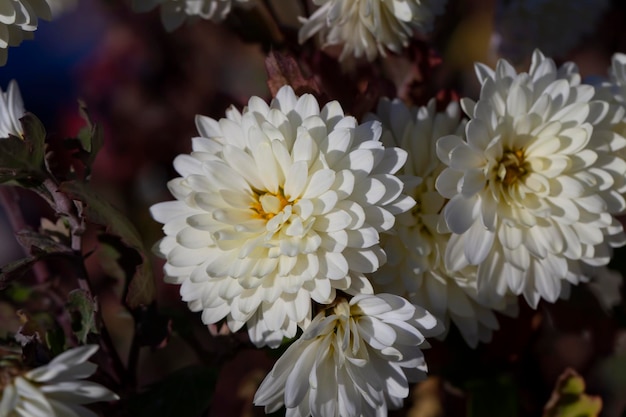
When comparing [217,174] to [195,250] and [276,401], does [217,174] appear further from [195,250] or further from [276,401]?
[276,401]

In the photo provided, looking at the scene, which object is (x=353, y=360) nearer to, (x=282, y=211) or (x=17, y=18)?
(x=282, y=211)

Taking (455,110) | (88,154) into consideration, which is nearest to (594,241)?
(455,110)

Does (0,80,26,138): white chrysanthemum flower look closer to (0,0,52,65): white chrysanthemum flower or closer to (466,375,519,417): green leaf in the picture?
(0,0,52,65): white chrysanthemum flower

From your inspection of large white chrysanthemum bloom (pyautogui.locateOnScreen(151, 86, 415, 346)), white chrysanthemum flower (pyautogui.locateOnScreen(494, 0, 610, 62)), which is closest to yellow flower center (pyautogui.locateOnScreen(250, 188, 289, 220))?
large white chrysanthemum bloom (pyautogui.locateOnScreen(151, 86, 415, 346))

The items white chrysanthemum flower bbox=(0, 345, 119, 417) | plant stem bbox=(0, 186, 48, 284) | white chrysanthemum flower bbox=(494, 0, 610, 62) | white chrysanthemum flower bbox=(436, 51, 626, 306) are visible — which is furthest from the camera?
white chrysanthemum flower bbox=(494, 0, 610, 62)

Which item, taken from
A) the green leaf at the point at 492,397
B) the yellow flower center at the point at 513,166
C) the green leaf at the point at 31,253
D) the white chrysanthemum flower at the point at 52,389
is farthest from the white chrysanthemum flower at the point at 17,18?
the green leaf at the point at 492,397

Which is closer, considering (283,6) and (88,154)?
(88,154)
